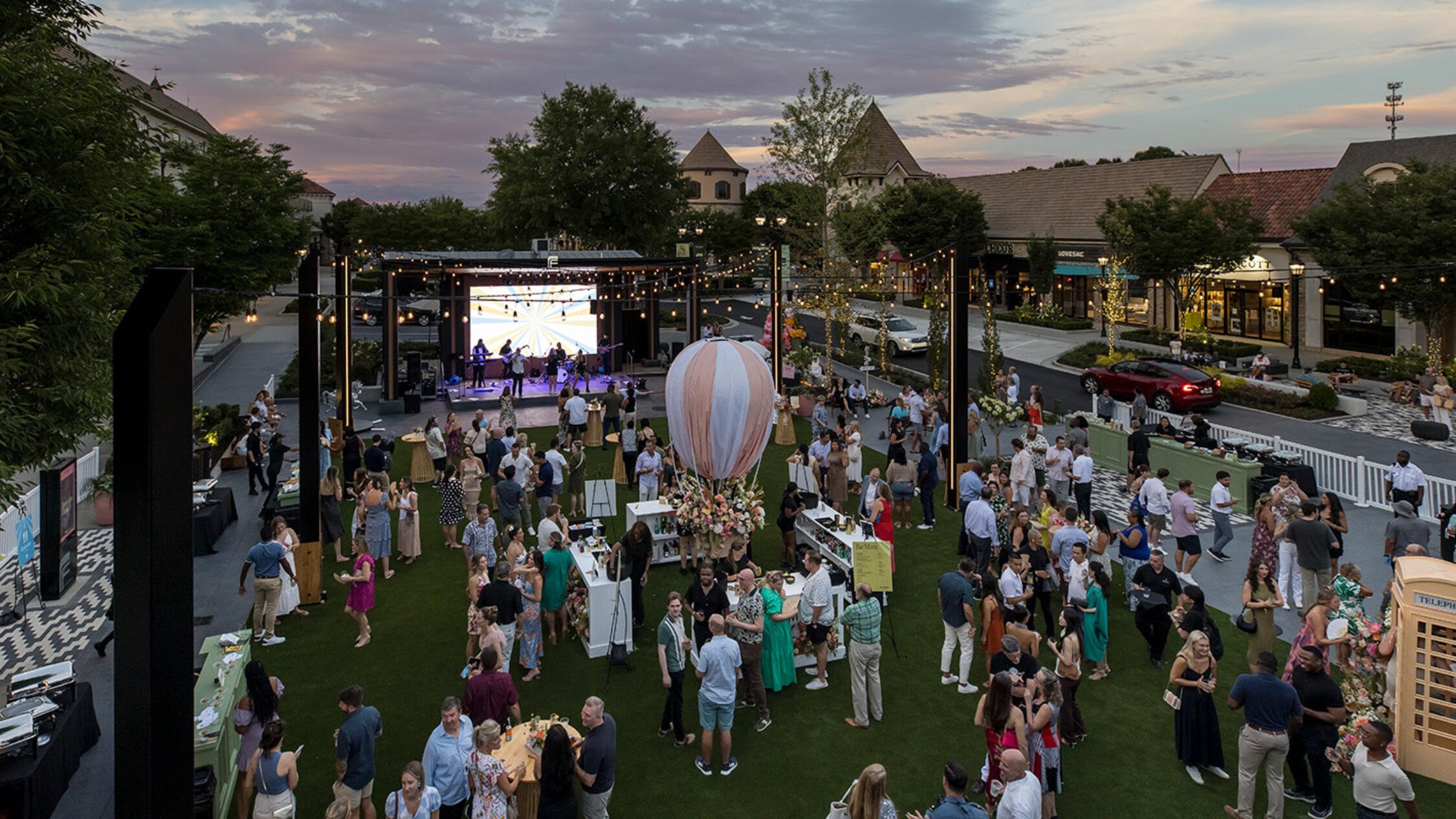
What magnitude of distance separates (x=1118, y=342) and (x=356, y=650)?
114 ft

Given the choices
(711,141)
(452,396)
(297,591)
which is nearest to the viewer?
(297,591)

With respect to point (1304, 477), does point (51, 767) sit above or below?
below

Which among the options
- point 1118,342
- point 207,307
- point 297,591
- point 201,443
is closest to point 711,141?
point 1118,342

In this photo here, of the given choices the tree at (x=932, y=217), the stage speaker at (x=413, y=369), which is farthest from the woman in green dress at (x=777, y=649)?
the tree at (x=932, y=217)

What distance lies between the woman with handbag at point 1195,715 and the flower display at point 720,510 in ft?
18.6

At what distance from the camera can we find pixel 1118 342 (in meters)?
38.8

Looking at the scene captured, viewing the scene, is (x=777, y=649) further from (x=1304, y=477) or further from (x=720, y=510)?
(x=1304, y=477)

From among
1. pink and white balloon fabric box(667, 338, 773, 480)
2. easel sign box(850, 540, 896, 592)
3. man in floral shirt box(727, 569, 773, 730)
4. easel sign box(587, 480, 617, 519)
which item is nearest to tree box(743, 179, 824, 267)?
easel sign box(587, 480, 617, 519)

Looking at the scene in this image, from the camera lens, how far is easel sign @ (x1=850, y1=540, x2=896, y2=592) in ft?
39.5

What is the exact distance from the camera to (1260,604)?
390 inches

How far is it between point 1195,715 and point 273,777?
25.9 feet

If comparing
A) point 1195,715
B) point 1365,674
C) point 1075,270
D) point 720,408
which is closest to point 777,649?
point 720,408

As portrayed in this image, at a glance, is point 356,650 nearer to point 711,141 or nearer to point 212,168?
point 212,168

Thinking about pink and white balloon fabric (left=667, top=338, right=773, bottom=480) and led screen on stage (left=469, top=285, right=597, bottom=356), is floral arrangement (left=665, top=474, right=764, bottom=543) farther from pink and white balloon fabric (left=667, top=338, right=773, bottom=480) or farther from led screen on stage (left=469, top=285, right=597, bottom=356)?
led screen on stage (left=469, top=285, right=597, bottom=356)
